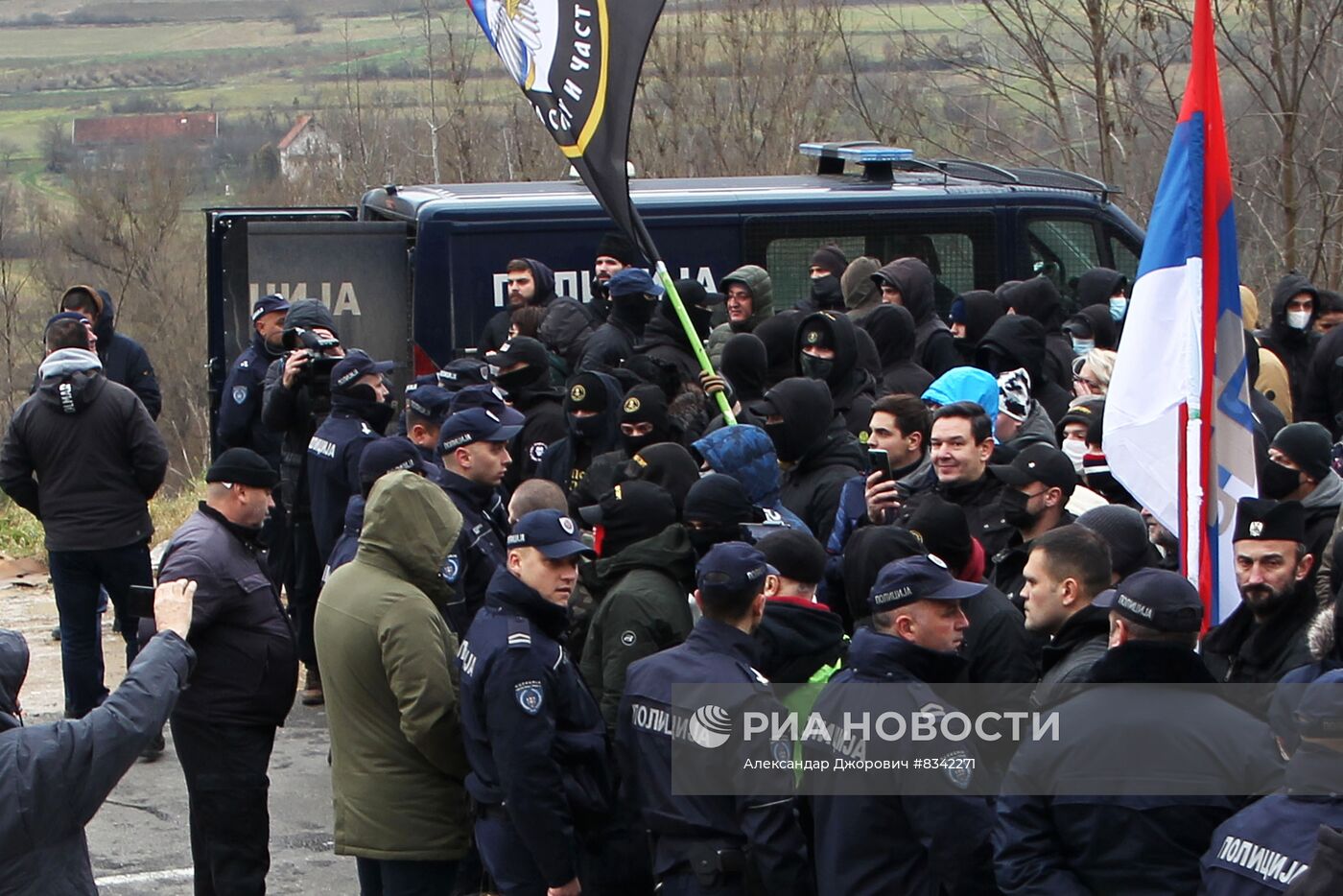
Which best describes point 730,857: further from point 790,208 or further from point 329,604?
point 790,208

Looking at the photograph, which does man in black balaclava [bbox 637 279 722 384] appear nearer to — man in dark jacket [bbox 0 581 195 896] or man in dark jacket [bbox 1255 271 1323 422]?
man in dark jacket [bbox 1255 271 1323 422]

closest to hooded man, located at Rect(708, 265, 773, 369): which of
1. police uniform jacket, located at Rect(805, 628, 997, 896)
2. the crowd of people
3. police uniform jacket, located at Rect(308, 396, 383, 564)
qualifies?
the crowd of people

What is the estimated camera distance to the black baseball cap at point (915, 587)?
4.05m

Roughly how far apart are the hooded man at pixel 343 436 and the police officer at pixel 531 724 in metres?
2.62

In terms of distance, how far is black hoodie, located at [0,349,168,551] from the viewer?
7816mm

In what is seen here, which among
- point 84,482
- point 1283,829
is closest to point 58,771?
point 1283,829

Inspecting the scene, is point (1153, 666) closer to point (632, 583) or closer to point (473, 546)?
point (632, 583)

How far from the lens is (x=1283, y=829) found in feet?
10.7

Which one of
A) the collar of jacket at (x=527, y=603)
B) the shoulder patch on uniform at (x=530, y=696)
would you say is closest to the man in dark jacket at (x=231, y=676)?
the collar of jacket at (x=527, y=603)

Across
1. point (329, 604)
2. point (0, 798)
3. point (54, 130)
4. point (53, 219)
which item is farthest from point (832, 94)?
point (54, 130)

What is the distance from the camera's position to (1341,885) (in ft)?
9.30

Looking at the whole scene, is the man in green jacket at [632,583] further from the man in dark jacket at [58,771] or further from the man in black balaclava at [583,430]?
the man in black balaclava at [583,430]

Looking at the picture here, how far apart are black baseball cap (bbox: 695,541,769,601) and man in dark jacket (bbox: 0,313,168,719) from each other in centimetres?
434

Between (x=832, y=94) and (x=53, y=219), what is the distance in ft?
83.3
